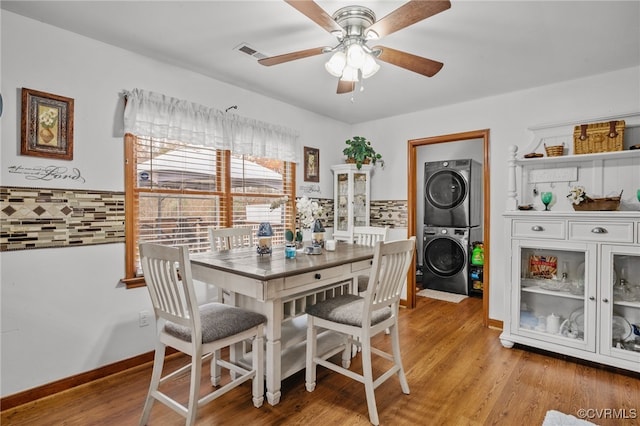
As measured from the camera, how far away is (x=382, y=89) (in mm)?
3234

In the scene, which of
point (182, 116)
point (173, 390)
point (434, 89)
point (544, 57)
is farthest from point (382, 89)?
point (173, 390)

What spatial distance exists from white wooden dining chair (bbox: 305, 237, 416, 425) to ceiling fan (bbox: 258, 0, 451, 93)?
1.06 meters

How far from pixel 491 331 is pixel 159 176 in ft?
11.3

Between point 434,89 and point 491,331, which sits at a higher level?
point 434,89

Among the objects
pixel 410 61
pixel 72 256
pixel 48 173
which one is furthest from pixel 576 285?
pixel 48 173

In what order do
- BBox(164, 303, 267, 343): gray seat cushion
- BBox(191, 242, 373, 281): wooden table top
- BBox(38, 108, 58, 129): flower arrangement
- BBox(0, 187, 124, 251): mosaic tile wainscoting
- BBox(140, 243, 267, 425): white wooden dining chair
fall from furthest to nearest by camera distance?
BBox(38, 108, 58, 129): flower arrangement, BBox(0, 187, 124, 251): mosaic tile wainscoting, BBox(191, 242, 373, 281): wooden table top, BBox(164, 303, 267, 343): gray seat cushion, BBox(140, 243, 267, 425): white wooden dining chair

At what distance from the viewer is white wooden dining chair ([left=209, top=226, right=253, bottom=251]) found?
2.72 metres

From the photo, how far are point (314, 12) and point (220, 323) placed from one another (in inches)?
66.0

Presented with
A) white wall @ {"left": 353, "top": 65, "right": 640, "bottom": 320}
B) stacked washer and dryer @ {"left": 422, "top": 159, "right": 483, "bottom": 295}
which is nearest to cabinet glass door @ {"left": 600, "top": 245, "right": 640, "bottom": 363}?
white wall @ {"left": 353, "top": 65, "right": 640, "bottom": 320}

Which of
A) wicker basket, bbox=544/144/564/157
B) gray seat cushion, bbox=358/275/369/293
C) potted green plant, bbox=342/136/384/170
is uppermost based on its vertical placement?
potted green plant, bbox=342/136/384/170

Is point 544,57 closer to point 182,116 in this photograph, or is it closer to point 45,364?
point 182,116

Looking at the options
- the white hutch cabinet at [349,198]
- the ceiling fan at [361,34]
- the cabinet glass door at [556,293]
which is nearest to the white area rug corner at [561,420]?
the cabinet glass door at [556,293]

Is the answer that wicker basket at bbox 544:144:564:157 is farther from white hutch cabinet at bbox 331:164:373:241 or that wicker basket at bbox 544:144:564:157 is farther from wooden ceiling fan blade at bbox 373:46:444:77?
white hutch cabinet at bbox 331:164:373:241

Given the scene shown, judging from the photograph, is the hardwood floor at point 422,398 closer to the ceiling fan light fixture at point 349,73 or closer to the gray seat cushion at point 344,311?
the gray seat cushion at point 344,311
